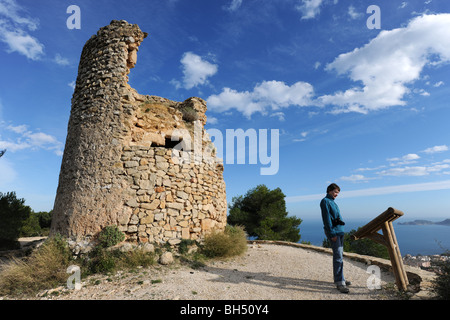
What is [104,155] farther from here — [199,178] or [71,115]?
[199,178]

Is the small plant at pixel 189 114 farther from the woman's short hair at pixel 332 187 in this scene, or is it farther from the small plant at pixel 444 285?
the small plant at pixel 444 285

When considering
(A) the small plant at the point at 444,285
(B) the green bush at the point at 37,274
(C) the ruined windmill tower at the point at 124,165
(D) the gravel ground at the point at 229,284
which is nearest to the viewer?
(A) the small plant at the point at 444,285

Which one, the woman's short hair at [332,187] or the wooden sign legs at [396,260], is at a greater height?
the woman's short hair at [332,187]

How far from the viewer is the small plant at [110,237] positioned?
18.9ft

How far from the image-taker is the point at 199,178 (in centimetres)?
775

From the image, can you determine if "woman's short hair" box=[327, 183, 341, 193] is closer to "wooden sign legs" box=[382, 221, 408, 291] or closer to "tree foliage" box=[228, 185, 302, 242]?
"wooden sign legs" box=[382, 221, 408, 291]

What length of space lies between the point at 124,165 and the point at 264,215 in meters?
12.5

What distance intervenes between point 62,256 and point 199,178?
4123 mm

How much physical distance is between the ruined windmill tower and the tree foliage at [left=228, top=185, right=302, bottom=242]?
894cm

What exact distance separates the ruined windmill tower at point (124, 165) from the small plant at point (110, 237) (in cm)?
17

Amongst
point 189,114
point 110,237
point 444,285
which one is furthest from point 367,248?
point 110,237

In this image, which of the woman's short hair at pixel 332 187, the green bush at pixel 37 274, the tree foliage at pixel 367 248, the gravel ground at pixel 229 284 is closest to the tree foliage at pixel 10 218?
the green bush at pixel 37 274

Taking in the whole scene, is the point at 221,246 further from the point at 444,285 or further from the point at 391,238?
the point at 444,285

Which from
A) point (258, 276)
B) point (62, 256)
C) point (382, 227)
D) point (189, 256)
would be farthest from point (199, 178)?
point (382, 227)
